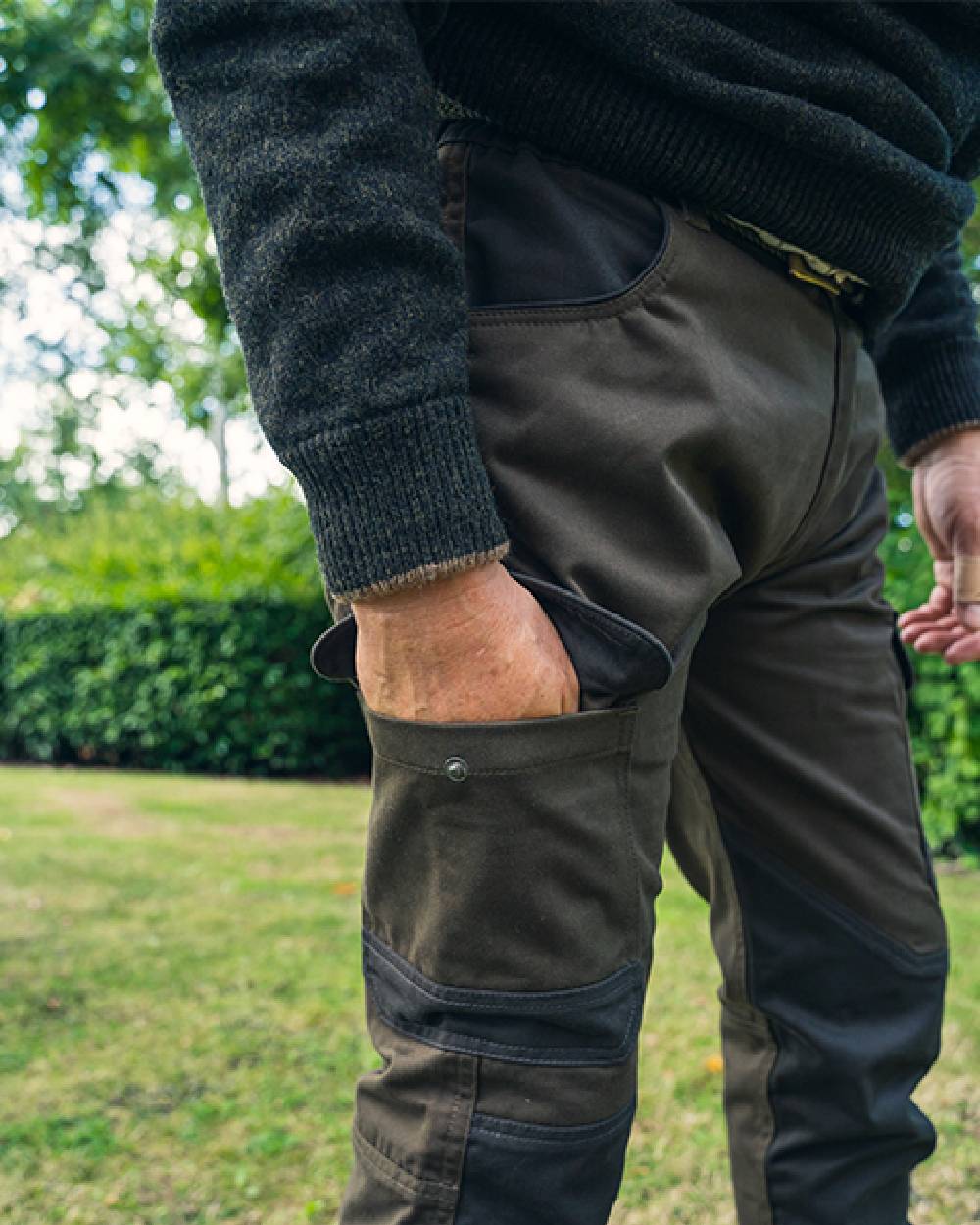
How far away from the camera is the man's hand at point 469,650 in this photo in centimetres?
86

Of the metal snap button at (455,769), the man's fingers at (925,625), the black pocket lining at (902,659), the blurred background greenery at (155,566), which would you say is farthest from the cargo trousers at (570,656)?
the blurred background greenery at (155,566)

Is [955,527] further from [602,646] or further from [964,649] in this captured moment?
[602,646]

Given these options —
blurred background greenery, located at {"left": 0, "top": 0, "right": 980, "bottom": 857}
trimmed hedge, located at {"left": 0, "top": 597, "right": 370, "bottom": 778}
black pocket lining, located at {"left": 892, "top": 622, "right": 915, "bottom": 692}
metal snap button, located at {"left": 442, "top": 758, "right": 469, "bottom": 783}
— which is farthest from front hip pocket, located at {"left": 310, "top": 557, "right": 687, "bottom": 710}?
trimmed hedge, located at {"left": 0, "top": 597, "right": 370, "bottom": 778}

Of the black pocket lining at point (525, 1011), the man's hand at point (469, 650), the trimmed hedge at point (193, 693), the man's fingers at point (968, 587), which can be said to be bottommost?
the trimmed hedge at point (193, 693)

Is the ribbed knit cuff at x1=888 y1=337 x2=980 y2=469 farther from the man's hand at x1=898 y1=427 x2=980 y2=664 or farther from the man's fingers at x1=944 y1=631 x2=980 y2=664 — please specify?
the man's fingers at x1=944 y1=631 x2=980 y2=664

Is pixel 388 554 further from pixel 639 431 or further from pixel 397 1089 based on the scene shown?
pixel 397 1089

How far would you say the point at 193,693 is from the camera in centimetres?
851

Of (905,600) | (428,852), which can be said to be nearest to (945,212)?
(428,852)

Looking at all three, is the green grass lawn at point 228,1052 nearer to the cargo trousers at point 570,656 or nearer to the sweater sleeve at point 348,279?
the cargo trousers at point 570,656

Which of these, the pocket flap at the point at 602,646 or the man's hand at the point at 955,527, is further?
the man's hand at the point at 955,527

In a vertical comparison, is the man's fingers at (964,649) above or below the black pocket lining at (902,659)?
below

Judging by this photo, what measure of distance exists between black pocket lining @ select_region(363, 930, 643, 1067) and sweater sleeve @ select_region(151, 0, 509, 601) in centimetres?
34

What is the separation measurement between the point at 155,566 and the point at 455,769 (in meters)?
9.84

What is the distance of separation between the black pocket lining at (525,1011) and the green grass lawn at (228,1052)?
3.93ft
